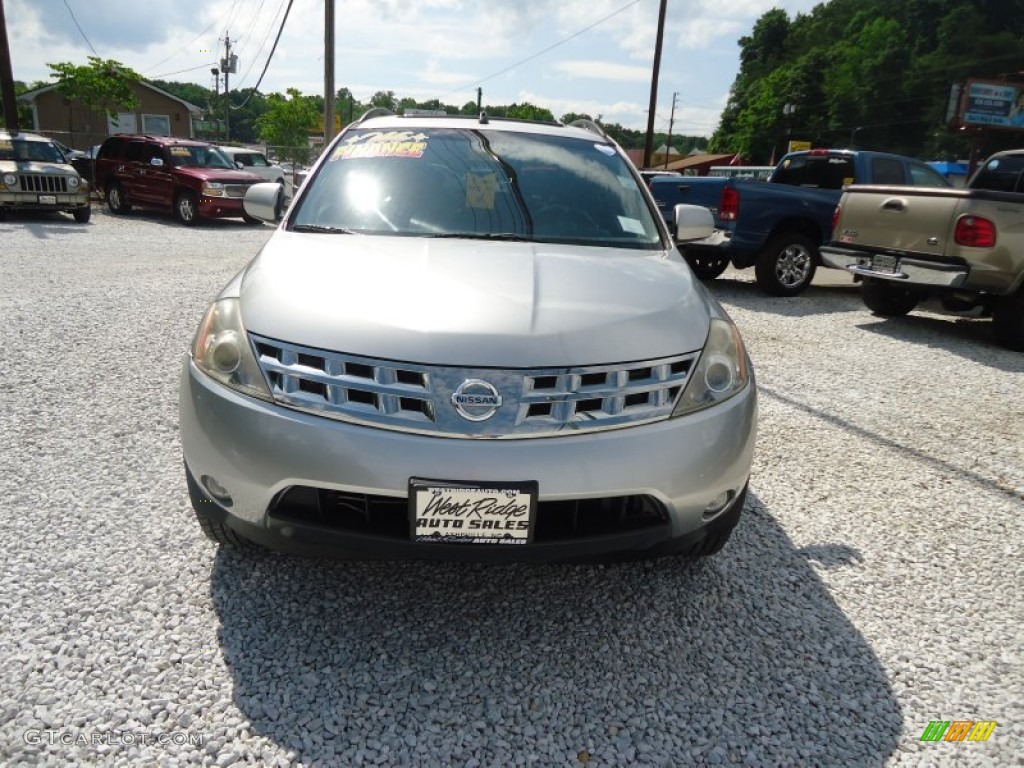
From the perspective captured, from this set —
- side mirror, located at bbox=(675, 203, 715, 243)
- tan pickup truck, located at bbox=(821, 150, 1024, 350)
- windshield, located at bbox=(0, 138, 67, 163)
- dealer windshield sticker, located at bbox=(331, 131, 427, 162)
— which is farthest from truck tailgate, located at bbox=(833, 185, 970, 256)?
windshield, located at bbox=(0, 138, 67, 163)

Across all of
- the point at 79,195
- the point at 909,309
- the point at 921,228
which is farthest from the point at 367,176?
the point at 79,195

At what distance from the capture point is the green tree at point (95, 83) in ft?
85.1

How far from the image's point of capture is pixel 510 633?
239cm

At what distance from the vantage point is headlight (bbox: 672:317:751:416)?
223 centimetres

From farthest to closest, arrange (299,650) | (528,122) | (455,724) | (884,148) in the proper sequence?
1. (884,148)
2. (528,122)
3. (299,650)
4. (455,724)

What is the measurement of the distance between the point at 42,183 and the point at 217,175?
3154mm

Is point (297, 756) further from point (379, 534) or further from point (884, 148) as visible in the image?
point (884, 148)

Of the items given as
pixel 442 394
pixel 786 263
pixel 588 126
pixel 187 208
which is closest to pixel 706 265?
pixel 786 263

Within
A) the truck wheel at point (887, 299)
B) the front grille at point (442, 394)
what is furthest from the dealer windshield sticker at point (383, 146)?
the truck wheel at point (887, 299)

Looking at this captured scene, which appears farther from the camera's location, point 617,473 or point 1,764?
point 617,473

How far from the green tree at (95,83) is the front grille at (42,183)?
49.9 ft

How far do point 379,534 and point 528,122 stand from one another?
2869 mm

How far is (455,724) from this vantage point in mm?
1993

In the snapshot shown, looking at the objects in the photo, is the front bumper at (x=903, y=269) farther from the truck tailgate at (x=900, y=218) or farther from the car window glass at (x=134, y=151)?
the car window glass at (x=134, y=151)
